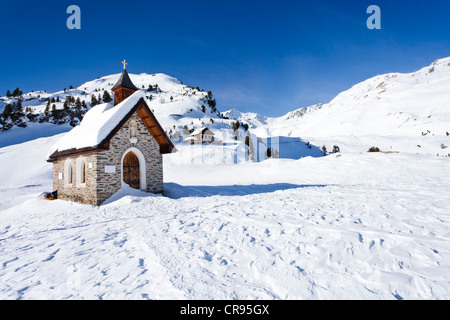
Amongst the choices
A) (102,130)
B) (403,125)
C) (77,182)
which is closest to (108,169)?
(102,130)

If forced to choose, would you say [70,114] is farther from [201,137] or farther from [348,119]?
[348,119]

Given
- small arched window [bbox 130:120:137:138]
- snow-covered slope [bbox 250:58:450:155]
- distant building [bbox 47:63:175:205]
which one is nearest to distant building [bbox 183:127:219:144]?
snow-covered slope [bbox 250:58:450:155]

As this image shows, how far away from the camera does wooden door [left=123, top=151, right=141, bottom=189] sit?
1245 cm

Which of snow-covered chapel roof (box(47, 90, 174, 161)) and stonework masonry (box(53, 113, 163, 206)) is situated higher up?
snow-covered chapel roof (box(47, 90, 174, 161))

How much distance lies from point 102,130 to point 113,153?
137cm

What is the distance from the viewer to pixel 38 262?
15.3ft

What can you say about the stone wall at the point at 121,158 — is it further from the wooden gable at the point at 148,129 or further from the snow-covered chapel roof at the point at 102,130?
the snow-covered chapel roof at the point at 102,130

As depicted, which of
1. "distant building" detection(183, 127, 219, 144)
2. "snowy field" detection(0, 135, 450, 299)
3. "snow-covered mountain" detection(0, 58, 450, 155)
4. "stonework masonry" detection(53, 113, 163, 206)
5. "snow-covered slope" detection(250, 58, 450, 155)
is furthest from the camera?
"distant building" detection(183, 127, 219, 144)

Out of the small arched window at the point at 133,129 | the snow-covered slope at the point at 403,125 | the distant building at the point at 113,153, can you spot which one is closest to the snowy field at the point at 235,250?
the distant building at the point at 113,153

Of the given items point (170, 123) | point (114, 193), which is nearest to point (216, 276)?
point (114, 193)

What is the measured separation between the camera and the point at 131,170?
12672 millimetres

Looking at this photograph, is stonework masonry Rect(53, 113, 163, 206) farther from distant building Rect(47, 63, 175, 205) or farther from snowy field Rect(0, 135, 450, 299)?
snowy field Rect(0, 135, 450, 299)
